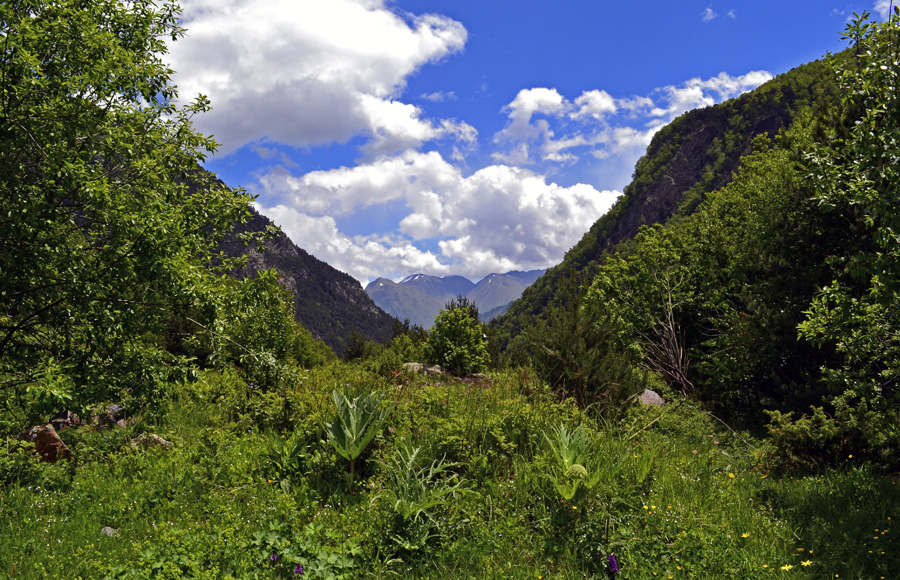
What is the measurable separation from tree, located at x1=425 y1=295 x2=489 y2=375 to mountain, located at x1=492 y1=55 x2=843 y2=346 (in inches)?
3002

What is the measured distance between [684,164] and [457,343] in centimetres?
13726

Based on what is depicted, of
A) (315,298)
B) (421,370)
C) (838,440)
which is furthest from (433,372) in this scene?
(315,298)

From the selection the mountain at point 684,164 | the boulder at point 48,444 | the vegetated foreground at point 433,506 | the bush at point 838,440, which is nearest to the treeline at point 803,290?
the bush at point 838,440

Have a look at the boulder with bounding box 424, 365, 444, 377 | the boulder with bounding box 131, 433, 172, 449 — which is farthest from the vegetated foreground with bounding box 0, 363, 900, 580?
the boulder with bounding box 424, 365, 444, 377

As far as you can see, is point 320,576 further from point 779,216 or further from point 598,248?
point 598,248

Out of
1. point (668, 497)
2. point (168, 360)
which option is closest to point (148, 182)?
point (168, 360)

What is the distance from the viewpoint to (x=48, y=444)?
20.5 feet

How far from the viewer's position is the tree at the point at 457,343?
16891mm

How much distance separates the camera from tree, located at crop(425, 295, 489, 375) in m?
16.9

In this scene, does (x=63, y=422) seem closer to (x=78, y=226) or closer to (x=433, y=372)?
(x=78, y=226)

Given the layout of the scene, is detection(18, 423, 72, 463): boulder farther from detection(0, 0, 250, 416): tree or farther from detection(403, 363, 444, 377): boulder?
detection(403, 363, 444, 377): boulder

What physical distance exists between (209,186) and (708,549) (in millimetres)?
7468

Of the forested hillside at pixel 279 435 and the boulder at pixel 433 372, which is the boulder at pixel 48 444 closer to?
the forested hillside at pixel 279 435

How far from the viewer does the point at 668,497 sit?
4.59m
